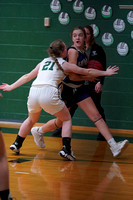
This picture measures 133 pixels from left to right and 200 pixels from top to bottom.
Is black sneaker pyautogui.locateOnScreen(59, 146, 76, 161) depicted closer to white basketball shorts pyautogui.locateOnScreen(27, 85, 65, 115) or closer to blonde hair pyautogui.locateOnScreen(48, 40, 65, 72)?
white basketball shorts pyautogui.locateOnScreen(27, 85, 65, 115)

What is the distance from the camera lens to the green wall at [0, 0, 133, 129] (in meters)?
6.73

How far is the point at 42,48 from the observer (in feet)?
23.5

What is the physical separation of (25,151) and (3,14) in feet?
10.7

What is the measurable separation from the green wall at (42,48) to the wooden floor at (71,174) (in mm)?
1401

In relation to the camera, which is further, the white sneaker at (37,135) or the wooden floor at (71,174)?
the white sneaker at (37,135)

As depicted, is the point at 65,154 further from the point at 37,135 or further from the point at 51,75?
the point at 51,75

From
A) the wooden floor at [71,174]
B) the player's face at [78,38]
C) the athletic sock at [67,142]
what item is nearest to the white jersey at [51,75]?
the player's face at [78,38]

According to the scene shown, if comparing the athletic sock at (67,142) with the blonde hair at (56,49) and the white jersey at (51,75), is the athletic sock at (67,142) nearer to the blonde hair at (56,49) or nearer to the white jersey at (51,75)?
the white jersey at (51,75)

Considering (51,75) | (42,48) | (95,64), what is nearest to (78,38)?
(51,75)

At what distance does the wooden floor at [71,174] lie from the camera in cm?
319

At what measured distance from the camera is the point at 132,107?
6.72 meters

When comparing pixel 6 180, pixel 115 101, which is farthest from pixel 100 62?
pixel 6 180

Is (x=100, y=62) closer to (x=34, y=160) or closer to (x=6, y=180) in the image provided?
(x=34, y=160)

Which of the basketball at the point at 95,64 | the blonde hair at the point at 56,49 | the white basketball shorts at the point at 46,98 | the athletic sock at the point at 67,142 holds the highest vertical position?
the blonde hair at the point at 56,49
